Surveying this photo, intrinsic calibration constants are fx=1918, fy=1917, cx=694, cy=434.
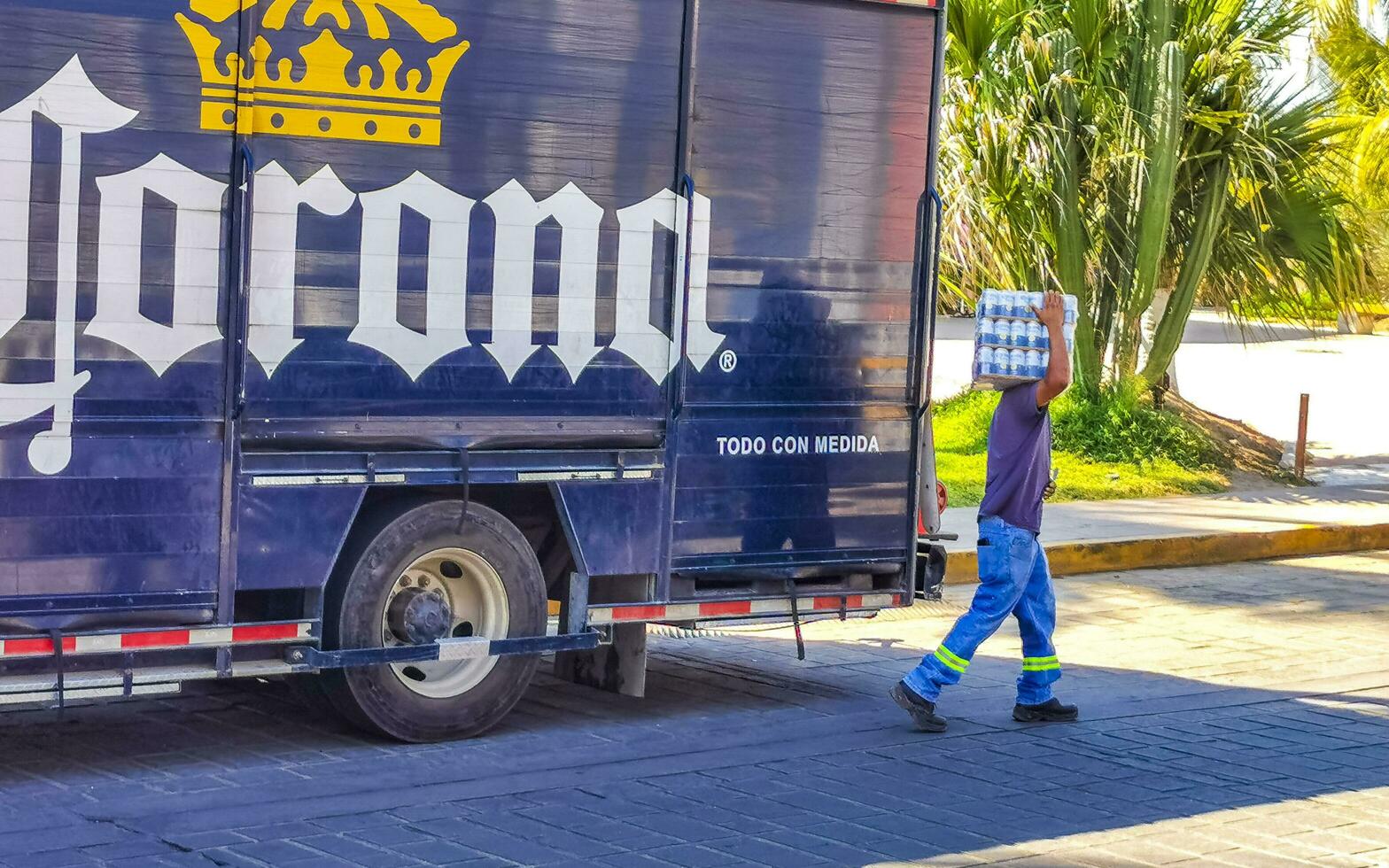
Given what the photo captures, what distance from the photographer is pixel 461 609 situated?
794 cm

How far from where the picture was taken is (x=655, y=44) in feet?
26.1

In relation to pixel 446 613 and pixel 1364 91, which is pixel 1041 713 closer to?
pixel 446 613

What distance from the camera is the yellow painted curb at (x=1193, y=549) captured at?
1339cm

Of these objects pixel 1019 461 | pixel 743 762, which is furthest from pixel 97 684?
pixel 1019 461

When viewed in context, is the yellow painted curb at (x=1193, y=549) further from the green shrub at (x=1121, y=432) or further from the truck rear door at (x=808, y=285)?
the truck rear door at (x=808, y=285)

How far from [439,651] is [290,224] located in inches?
70.1

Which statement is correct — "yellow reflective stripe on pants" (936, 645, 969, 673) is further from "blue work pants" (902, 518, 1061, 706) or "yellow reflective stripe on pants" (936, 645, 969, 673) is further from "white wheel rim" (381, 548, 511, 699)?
"white wheel rim" (381, 548, 511, 699)

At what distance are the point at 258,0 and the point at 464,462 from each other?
193 centimetres

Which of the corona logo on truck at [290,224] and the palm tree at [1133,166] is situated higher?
the palm tree at [1133,166]

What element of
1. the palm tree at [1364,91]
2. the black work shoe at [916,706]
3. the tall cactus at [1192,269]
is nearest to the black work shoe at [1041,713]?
the black work shoe at [916,706]

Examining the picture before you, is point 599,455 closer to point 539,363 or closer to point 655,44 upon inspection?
point 539,363

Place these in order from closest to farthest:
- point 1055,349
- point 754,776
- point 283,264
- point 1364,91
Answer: point 283,264 → point 754,776 → point 1055,349 → point 1364,91

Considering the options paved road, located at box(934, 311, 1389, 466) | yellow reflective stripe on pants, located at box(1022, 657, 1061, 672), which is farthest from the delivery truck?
paved road, located at box(934, 311, 1389, 466)

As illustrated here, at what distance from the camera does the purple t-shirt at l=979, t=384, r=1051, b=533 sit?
829cm
